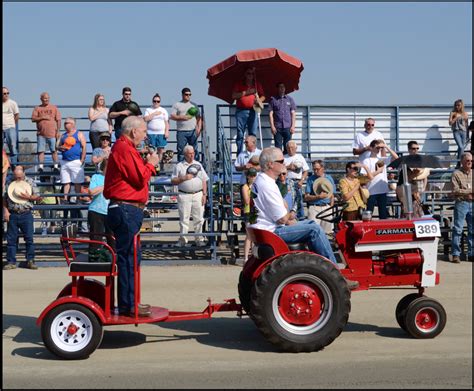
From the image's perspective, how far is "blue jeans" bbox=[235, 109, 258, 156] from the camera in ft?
51.4

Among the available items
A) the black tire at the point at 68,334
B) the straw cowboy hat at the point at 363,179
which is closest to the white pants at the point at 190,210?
the straw cowboy hat at the point at 363,179

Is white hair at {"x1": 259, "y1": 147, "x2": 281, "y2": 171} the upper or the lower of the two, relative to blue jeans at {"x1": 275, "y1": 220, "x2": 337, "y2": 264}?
upper

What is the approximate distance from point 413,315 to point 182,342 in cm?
221

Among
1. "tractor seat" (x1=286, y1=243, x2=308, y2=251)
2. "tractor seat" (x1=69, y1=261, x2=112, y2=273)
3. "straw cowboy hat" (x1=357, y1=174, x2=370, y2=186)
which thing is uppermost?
"straw cowboy hat" (x1=357, y1=174, x2=370, y2=186)

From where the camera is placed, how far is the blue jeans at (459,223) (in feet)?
45.0

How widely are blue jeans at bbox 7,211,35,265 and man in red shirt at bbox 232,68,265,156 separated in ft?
14.4

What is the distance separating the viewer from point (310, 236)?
7566 millimetres

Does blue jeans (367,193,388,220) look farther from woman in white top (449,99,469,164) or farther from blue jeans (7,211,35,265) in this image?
blue jeans (7,211,35,265)

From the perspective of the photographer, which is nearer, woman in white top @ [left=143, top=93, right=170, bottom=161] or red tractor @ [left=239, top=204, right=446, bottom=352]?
red tractor @ [left=239, top=204, right=446, bottom=352]

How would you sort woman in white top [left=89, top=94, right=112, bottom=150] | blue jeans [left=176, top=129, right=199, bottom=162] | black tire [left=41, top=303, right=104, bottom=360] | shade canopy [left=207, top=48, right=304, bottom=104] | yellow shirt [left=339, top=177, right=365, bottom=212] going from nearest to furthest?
black tire [left=41, top=303, right=104, bottom=360] → yellow shirt [left=339, top=177, right=365, bottom=212] → shade canopy [left=207, top=48, right=304, bottom=104] → woman in white top [left=89, top=94, right=112, bottom=150] → blue jeans [left=176, top=129, right=199, bottom=162]

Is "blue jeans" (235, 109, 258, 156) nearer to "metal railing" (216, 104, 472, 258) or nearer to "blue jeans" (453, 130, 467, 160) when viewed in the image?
"metal railing" (216, 104, 472, 258)

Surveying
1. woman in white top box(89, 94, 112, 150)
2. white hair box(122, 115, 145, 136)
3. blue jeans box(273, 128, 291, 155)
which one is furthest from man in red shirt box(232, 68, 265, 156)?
white hair box(122, 115, 145, 136)

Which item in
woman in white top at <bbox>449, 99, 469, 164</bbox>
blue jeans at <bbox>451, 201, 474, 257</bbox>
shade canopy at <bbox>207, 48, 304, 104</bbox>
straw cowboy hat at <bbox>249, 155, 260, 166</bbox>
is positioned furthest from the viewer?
woman in white top at <bbox>449, 99, 469, 164</bbox>

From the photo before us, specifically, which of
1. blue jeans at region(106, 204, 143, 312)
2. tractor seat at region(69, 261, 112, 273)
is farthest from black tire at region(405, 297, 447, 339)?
tractor seat at region(69, 261, 112, 273)
